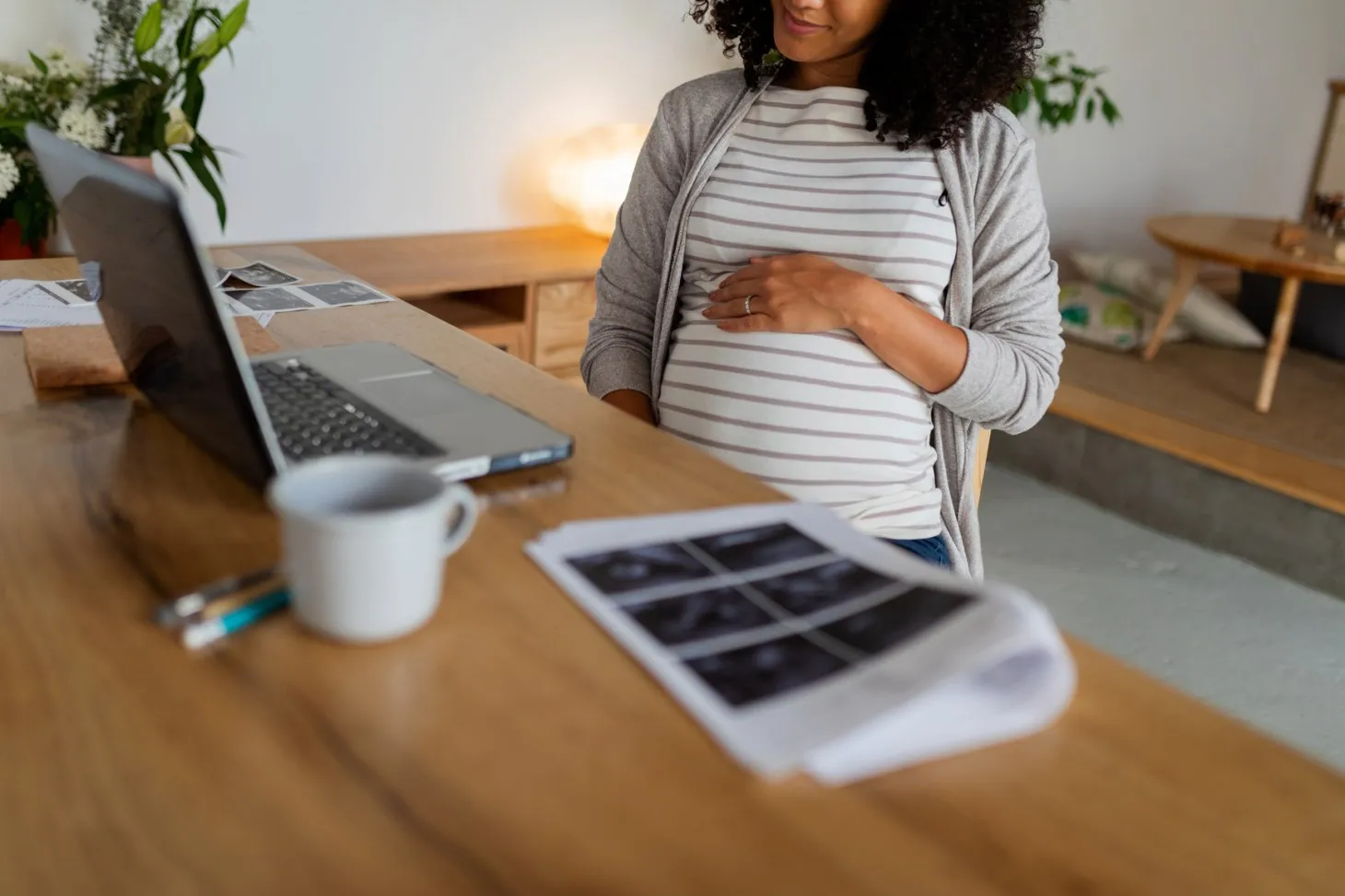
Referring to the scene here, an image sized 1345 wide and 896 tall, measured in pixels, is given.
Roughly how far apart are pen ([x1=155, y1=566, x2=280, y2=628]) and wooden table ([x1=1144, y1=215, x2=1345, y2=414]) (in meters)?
2.61

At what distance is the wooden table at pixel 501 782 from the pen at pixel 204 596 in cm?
1

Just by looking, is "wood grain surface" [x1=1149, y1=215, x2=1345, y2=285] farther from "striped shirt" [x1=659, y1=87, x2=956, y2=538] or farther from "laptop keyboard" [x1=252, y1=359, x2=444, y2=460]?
"laptop keyboard" [x1=252, y1=359, x2=444, y2=460]

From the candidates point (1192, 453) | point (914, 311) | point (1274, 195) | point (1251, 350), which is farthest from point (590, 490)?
point (1274, 195)

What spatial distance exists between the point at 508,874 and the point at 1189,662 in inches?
74.4

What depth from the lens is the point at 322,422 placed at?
831 mm

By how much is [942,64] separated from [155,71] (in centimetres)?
123

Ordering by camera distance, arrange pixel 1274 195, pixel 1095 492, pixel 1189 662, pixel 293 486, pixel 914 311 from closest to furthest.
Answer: pixel 293 486, pixel 914 311, pixel 1189 662, pixel 1095 492, pixel 1274 195

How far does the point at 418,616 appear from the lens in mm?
591

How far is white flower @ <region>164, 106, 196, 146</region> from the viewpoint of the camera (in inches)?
66.1

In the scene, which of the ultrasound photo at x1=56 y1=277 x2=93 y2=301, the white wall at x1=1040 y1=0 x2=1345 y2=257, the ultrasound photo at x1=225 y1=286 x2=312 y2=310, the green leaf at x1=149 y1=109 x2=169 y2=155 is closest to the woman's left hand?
the ultrasound photo at x1=225 y1=286 x2=312 y2=310

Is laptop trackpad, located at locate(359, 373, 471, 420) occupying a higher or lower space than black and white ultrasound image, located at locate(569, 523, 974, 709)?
higher

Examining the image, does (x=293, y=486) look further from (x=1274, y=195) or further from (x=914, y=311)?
(x=1274, y=195)

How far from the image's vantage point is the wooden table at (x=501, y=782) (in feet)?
1.47

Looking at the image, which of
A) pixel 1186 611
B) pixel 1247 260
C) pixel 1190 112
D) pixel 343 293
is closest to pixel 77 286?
pixel 343 293
